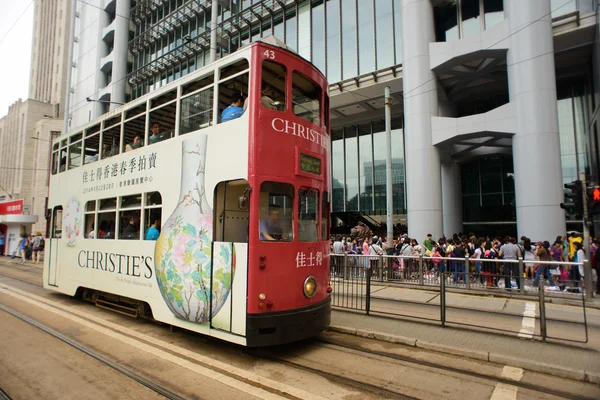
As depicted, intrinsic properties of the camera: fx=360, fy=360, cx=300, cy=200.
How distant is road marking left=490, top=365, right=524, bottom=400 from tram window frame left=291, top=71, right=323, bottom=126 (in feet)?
14.8

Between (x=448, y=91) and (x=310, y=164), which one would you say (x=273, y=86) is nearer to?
(x=310, y=164)

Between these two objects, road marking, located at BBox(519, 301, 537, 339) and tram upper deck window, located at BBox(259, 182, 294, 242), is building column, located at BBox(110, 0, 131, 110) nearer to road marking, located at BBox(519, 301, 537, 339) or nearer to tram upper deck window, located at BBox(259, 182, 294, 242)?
tram upper deck window, located at BBox(259, 182, 294, 242)

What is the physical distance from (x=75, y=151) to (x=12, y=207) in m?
22.9

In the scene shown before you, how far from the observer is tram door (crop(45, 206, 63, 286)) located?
957 cm

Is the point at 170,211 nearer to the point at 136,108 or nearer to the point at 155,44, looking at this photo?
the point at 136,108

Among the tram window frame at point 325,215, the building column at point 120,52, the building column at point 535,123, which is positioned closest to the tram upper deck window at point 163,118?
the tram window frame at point 325,215

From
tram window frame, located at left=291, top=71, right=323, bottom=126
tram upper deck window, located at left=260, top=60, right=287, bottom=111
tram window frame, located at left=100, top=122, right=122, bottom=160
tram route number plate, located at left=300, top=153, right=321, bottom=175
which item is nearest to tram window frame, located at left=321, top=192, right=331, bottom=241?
tram route number plate, located at left=300, top=153, right=321, bottom=175

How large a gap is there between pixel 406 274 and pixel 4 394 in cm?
1019

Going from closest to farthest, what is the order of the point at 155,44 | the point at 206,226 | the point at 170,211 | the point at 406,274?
the point at 206,226 → the point at 170,211 → the point at 406,274 → the point at 155,44

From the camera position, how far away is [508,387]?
14.5 feet

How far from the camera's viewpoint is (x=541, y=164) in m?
14.3

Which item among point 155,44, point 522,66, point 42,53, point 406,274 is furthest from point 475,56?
point 42,53

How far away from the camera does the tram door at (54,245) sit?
9.57m

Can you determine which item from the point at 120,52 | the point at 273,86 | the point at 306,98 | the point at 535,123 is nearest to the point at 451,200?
the point at 535,123
